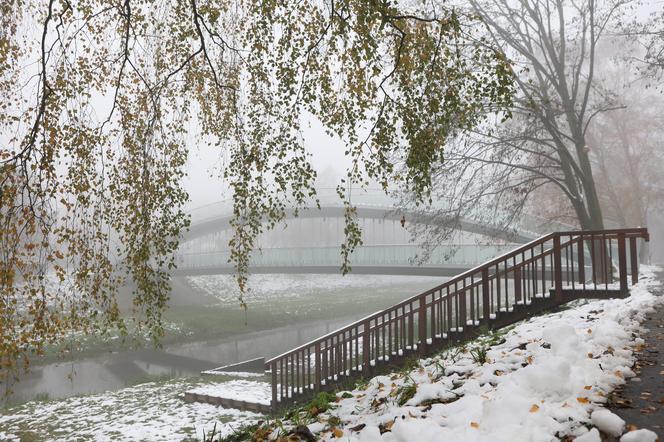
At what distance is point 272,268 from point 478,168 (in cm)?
1779

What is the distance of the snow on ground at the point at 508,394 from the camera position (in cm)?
314

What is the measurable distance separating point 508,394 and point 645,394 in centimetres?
114

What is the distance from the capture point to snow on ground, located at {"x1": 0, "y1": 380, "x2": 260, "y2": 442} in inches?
383

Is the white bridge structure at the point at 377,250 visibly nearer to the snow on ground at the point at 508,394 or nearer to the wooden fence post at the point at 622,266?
the wooden fence post at the point at 622,266

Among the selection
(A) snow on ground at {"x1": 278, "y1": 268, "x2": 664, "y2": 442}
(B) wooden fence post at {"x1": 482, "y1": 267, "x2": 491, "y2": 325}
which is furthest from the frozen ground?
(B) wooden fence post at {"x1": 482, "y1": 267, "x2": 491, "y2": 325}

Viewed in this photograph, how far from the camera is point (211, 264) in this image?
35.6 m

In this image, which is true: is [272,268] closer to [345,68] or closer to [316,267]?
[316,267]

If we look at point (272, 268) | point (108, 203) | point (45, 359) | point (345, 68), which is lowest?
point (45, 359)

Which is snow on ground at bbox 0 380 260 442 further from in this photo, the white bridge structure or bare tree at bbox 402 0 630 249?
bare tree at bbox 402 0 630 249

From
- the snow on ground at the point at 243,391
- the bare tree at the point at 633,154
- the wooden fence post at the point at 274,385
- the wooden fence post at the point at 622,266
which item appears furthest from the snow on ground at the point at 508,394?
the bare tree at the point at 633,154

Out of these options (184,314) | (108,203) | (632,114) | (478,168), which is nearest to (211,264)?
Answer: (184,314)

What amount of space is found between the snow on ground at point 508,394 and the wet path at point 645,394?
0.08 meters

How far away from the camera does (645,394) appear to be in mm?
3736

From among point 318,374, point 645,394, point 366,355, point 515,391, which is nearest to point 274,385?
point 318,374
